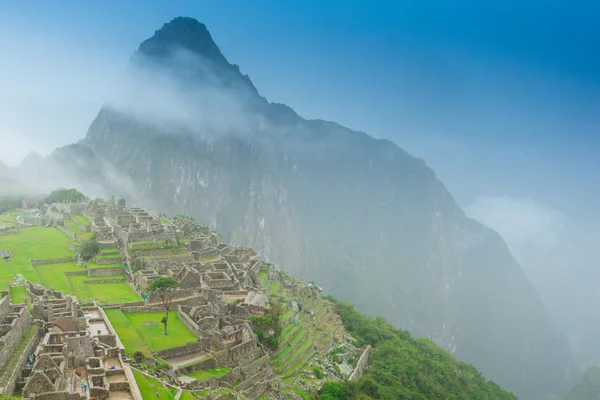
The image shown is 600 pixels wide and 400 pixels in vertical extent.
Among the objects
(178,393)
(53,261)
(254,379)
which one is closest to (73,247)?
(53,261)

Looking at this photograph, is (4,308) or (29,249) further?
(29,249)

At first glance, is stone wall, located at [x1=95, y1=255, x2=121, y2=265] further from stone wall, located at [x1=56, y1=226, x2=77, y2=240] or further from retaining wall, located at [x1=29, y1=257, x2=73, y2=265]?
stone wall, located at [x1=56, y1=226, x2=77, y2=240]

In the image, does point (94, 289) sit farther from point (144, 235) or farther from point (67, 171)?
point (67, 171)

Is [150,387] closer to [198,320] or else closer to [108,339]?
[108,339]

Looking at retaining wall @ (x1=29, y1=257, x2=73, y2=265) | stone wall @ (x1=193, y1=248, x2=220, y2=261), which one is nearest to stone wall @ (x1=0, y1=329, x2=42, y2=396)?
retaining wall @ (x1=29, y1=257, x2=73, y2=265)

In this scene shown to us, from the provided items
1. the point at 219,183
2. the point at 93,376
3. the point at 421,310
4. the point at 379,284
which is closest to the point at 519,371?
the point at 421,310

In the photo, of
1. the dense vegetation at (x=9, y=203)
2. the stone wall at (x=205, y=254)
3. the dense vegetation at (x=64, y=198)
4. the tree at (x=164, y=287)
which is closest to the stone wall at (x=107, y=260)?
the stone wall at (x=205, y=254)
